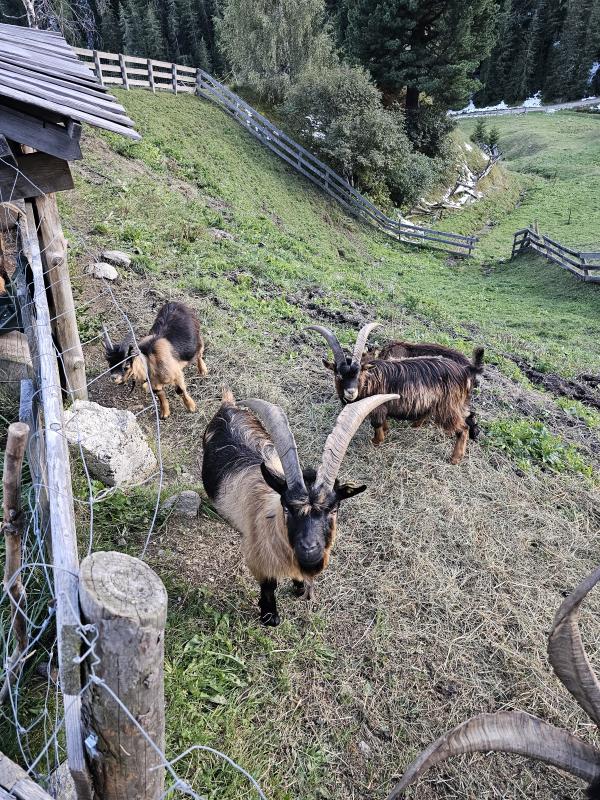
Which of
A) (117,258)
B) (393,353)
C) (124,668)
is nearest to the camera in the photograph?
(124,668)

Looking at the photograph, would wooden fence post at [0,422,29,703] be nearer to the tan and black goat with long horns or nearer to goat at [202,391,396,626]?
goat at [202,391,396,626]

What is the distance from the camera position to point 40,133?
12.1 feet

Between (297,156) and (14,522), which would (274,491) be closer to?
(14,522)

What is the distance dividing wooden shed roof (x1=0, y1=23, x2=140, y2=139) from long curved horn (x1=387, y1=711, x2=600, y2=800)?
169 inches

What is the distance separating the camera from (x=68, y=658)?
140 cm

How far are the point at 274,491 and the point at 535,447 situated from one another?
4.11m

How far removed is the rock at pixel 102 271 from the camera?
802cm

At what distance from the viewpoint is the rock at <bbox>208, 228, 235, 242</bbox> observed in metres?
11.8

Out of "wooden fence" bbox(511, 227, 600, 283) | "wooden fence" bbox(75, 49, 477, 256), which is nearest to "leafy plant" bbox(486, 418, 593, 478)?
"wooden fence" bbox(511, 227, 600, 283)

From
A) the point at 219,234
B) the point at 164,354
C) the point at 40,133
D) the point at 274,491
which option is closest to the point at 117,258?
the point at 164,354

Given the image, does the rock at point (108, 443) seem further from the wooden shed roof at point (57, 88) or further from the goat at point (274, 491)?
the wooden shed roof at point (57, 88)

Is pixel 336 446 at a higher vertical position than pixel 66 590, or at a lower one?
lower

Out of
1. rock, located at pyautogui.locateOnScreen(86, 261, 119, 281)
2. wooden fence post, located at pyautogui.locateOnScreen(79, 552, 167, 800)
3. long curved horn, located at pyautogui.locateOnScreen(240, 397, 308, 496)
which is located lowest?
rock, located at pyautogui.locateOnScreen(86, 261, 119, 281)

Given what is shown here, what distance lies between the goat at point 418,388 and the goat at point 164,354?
6.13ft
